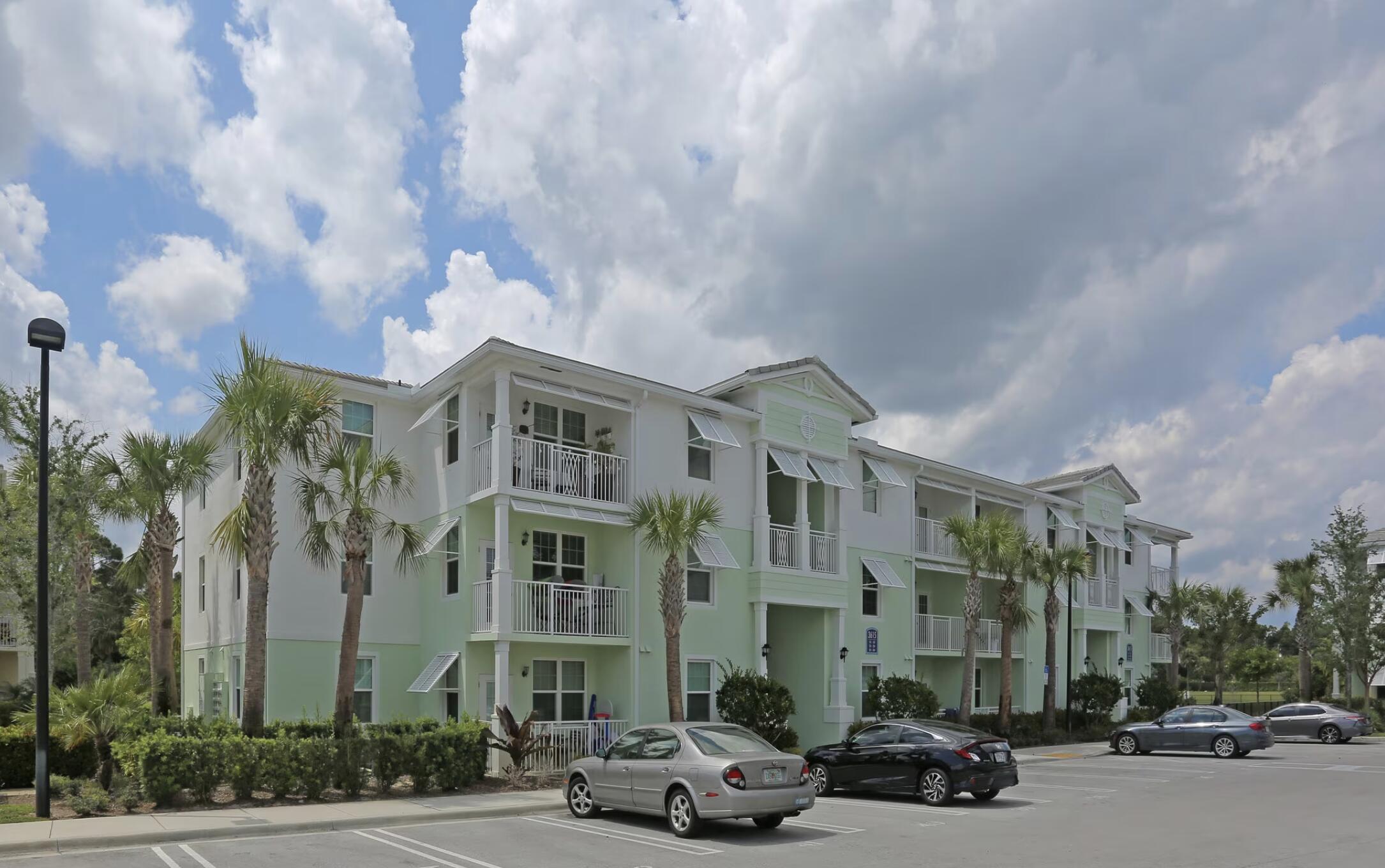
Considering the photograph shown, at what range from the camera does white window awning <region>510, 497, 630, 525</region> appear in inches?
827

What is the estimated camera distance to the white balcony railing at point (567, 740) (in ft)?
66.6

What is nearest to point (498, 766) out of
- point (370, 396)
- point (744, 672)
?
point (744, 672)

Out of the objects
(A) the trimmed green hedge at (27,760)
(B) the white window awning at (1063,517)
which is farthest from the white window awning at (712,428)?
(B) the white window awning at (1063,517)

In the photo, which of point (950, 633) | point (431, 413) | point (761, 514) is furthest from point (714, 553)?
point (950, 633)

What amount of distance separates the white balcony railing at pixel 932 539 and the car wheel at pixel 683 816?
748 inches

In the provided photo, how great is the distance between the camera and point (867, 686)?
29.1m

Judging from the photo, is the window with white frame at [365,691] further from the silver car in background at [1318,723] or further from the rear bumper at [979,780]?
the silver car in background at [1318,723]

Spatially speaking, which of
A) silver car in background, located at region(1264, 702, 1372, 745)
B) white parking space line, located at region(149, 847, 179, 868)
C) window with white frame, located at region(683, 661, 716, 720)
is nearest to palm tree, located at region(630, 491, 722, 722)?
window with white frame, located at region(683, 661, 716, 720)

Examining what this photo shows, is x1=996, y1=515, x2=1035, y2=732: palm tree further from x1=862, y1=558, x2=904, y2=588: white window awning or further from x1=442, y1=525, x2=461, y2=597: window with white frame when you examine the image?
x1=442, y1=525, x2=461, y2=597: window with white frame

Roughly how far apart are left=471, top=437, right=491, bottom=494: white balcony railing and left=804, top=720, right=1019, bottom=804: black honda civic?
26.8 feet

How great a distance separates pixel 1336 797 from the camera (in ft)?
60.3

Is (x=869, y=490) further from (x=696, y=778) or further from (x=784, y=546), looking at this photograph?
(x=696, y=778)

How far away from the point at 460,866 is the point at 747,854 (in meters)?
3.32

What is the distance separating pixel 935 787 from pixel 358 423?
14.0 m
